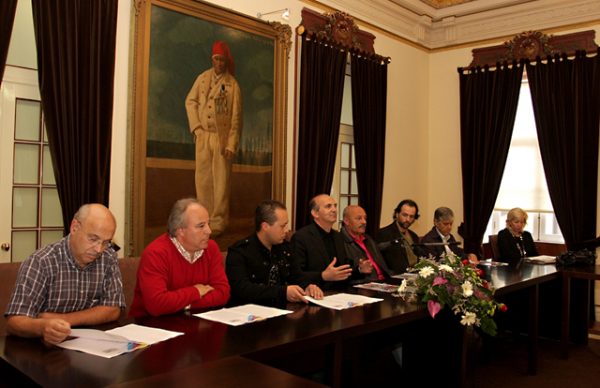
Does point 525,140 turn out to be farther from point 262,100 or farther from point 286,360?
point 286,360

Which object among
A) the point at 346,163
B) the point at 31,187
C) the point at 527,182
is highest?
the point at 346,163

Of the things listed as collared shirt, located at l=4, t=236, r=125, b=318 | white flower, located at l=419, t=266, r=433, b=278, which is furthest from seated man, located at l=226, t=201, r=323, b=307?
collared shirt, located at l=4, t=236, r=125, b=318

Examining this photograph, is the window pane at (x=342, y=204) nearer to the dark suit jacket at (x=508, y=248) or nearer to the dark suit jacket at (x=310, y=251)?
the dark suit jacket at (x=508, y=248)

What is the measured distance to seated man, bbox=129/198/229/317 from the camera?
10.1 feet

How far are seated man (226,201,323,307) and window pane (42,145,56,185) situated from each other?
179 cm

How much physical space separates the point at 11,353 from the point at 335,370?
1440 millimetres

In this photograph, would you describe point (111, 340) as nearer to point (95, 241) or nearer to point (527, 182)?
point (95, 241)

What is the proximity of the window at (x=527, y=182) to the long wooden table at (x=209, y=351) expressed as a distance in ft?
15.7

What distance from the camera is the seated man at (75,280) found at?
8.85 feet

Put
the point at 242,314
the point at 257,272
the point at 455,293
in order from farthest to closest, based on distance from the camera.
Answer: the point at 257,272
the point at 455,293
the point at 242,314

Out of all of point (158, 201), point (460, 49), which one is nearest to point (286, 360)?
point (158, 201)

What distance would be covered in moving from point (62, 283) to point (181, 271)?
680 millimetres

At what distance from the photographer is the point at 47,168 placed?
459cm

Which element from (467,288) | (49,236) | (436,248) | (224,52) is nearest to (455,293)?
(467,288)
